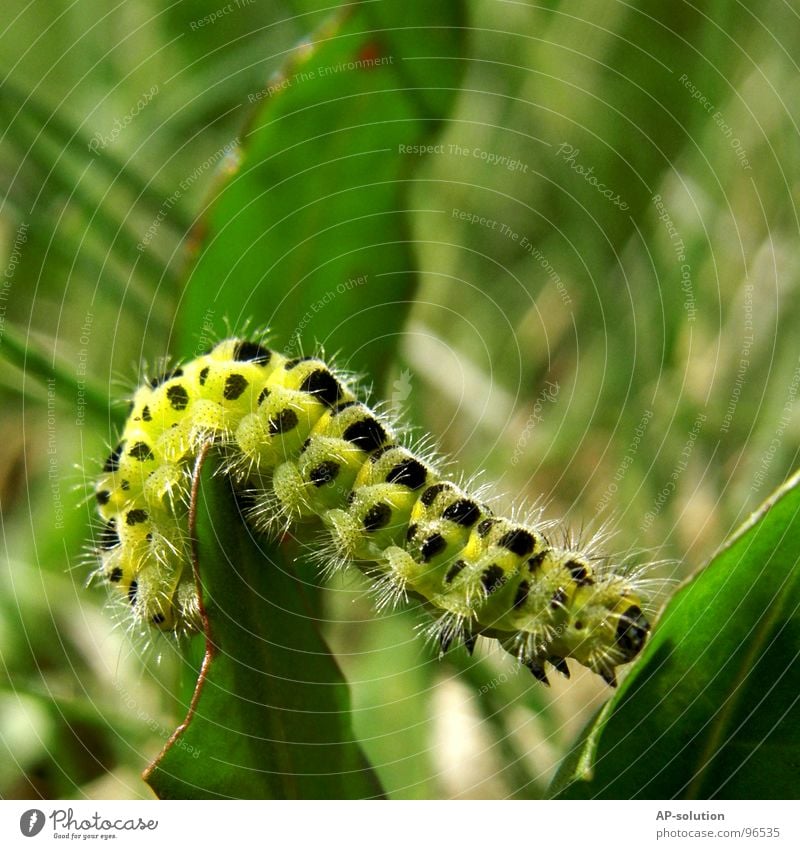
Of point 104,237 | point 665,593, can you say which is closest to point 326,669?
point 665,593

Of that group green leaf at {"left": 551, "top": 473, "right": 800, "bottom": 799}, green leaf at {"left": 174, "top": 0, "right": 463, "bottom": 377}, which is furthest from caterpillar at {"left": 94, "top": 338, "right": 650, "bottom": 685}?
green leaf at {"left": 174, "top": 0, "right": 463, "bottom": 377}

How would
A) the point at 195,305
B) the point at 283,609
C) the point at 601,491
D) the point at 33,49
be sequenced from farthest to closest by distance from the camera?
the point at 601,491 < the point at 33,49 < the point at 195,305 < the point at 283,609

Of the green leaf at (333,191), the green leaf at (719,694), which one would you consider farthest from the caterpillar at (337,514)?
the green leaf at (333,191)
